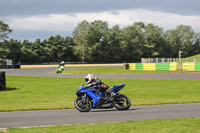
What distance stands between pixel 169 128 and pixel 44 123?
138 inches

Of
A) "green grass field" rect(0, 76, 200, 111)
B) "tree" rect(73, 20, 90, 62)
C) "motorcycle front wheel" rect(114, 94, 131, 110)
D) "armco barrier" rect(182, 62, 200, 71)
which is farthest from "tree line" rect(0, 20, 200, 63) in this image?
"motorcycle front wheel" rect(114, 94, 131, 110)

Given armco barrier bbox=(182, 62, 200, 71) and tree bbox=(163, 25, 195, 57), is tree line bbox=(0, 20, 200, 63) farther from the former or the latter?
armco barrier bbox=(182, 62, 200, 71)

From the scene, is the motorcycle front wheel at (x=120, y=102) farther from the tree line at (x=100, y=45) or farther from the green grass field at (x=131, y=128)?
the tree line at (x=100, y=45)

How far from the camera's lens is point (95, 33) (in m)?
100

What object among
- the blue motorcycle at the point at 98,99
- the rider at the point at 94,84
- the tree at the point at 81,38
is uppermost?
the tree at the point at 81,38

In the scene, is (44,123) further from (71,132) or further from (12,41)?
(12,41)

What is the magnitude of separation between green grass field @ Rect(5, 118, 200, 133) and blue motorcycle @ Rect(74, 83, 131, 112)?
274 centimetres

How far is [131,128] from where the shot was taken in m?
7.07

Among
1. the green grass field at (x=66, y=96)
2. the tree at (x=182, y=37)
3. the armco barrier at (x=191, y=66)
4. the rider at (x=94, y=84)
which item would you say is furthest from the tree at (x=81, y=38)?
the rider at (x=94, y=84)

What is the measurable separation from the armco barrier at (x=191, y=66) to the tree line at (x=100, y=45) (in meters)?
55.7

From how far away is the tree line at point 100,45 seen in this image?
311 ft

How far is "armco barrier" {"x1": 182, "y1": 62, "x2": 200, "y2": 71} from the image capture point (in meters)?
38.7

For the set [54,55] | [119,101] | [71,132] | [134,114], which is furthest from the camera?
[54,55]

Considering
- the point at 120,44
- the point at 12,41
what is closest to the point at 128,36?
the point at 120,44
